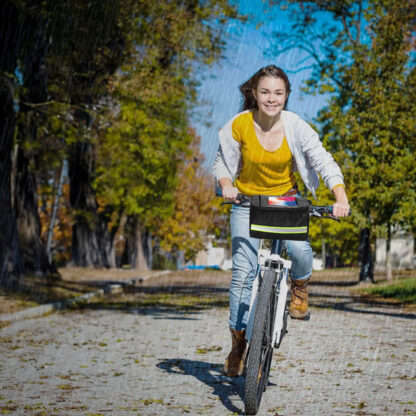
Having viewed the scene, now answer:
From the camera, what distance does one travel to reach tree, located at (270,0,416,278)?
19.1 m

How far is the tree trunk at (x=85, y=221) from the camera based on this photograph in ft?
94.8

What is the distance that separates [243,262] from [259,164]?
0.69 metres

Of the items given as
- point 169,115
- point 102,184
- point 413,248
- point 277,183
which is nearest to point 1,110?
point 277,183

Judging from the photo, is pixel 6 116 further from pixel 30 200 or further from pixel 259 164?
pixel 259 164

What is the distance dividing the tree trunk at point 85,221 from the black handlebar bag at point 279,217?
23.4 m

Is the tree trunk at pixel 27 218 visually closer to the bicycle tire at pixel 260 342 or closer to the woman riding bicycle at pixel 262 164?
the woman riding bicycle at pixel 262 164

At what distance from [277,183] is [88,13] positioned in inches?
423

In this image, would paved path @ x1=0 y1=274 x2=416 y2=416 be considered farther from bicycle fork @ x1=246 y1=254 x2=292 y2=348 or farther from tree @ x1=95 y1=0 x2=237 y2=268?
tree @ x1=95 y1=0 x2=237 y2=268

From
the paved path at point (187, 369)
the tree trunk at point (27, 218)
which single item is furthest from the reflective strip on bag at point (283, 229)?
the tree trunk at point (27, 218)

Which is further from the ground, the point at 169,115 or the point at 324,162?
the point at 169,115

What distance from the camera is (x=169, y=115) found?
84.5 ft

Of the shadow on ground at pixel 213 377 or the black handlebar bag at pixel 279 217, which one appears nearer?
the black handlebar bag at pixel 279 217

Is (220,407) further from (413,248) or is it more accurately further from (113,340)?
(413,248)

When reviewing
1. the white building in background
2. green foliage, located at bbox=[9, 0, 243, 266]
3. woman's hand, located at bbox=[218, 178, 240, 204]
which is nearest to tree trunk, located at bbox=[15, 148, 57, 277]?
green foliage, located at bbox=[9, 0, 243, 266]
